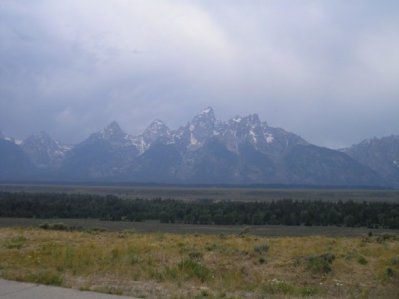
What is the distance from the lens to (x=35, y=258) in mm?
18391

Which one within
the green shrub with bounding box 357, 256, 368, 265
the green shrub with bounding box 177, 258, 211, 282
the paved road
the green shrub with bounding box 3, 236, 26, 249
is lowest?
the green shrub with bounding box 3, 236, 26, 249

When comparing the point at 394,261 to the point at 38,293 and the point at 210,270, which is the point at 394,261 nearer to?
the point at 210,270

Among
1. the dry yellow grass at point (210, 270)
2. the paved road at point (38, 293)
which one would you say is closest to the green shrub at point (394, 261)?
the dry yellow grass at point (210, 270)

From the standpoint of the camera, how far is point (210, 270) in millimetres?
17125

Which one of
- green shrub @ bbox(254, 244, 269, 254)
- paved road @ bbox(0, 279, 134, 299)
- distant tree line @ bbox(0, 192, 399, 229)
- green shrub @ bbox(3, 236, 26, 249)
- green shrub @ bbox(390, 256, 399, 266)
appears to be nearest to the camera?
paved road @ bbox(0, 279, 134, 299)

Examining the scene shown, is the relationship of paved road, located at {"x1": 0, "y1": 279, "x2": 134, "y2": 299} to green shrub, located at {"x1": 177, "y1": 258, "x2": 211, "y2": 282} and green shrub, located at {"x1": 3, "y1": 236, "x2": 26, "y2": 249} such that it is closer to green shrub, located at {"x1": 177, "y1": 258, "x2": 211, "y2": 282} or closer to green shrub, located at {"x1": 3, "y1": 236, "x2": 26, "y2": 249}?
green shrub, located at {"x1": 177, "y1": 258, "x2": 211, "y2": 282}

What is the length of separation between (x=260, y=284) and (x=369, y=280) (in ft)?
14.9

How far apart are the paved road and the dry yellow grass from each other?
2.55 ft

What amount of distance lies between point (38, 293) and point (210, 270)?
21.1 ft

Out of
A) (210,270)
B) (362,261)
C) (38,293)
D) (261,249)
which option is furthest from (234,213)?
(38,293)

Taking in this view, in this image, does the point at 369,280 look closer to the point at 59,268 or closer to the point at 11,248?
the point at 59,268

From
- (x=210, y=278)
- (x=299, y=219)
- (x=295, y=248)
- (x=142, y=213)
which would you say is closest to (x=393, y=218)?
(x=299, y=219)

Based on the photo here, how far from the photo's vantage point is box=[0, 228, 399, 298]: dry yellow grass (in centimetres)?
1410

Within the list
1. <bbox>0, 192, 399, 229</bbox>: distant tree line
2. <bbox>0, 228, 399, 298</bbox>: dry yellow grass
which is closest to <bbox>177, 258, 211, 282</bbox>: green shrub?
<bbox>0, 228, 399, 298</bbox>: dry yellow grass
